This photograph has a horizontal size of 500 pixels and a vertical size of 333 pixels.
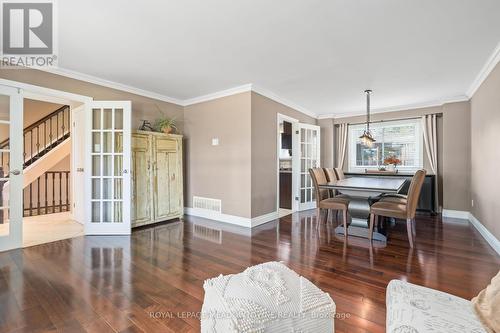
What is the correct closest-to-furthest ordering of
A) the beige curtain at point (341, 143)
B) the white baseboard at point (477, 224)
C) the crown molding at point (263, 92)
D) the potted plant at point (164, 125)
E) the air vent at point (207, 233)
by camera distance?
the white baseboard at point (477, 224)
the crown molding at point (263, 92)
the air vent at point (207, 233)
the potted plant at point (164, 125)
the beige curtain at point (341, 143)

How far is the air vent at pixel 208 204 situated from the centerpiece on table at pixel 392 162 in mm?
3822

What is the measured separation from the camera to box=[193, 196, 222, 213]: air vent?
14.8ft

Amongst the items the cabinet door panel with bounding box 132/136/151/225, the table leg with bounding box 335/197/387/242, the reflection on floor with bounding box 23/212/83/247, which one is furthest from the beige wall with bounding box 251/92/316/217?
the reflection on floor with bounding box 23/212/83/247

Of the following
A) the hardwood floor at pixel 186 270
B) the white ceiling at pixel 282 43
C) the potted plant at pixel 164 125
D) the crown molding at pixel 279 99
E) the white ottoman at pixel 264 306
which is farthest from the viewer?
the potted plant at pixel 164 125

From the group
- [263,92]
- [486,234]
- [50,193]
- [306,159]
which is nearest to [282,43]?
[263,92]

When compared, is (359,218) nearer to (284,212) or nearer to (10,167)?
(284,212)

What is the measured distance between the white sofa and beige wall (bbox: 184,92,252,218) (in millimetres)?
3004

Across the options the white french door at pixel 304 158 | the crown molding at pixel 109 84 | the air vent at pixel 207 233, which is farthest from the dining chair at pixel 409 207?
the crown molding at pixel 109 84

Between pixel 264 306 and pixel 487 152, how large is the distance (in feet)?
13.2

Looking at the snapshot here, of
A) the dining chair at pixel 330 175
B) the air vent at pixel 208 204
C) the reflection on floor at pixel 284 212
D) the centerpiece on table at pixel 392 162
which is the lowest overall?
the reflection on floor at pixel 284 212

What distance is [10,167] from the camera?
9.64 feet

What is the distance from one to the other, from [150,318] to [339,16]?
9.37 ft

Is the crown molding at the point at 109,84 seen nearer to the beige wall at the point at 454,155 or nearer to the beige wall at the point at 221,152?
the beige wall at the point at 221,152

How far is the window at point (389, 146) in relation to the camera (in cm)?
546
